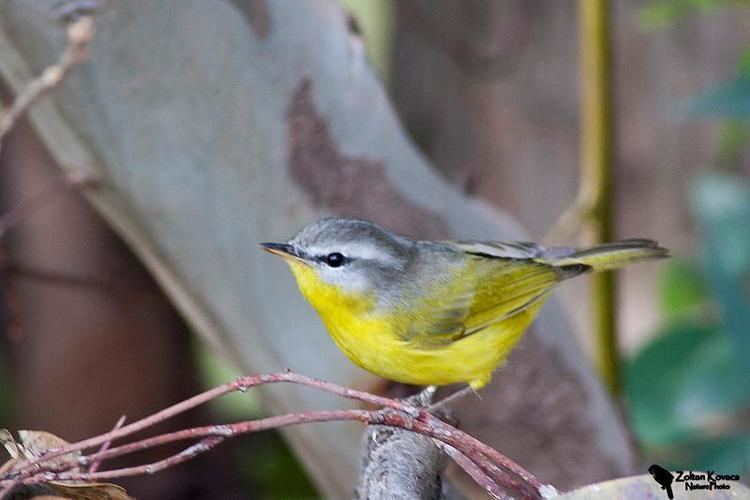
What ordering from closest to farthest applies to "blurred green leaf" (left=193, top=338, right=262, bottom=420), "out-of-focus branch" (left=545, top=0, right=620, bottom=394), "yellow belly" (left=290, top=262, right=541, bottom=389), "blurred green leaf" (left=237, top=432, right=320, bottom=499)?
1. "yellow belly" (left=290, top=262, right=541, bottom=389)
2. "out-of-focus branch" (left=545, top=0, right=620, bottom=394)
3. "blurred green leaf" (left=237, top=432, right=320, bottom=499)
4. "blurred green leaf" (left=193, top=338, right=262, bottom=420)

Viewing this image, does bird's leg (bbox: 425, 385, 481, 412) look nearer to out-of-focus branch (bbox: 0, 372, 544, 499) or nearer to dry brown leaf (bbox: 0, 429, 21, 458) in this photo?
out-of-focus branch (bbox: 0, 372, 544, 499)

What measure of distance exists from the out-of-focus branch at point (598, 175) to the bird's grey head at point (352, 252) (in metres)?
0.80

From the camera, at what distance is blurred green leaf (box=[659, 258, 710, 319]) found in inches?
165

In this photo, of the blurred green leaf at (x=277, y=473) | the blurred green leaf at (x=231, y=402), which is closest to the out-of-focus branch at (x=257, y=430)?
the blurred green leaf at (x=277, y=473)

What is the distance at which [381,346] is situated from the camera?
2152 mm

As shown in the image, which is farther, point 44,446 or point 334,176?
point 334,176

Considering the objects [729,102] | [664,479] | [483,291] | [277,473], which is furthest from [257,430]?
[277,473]

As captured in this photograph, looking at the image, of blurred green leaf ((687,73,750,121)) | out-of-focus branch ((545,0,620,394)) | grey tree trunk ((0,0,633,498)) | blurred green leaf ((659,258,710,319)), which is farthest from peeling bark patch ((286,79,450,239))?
blurred green leaf ((659,258,710,319))

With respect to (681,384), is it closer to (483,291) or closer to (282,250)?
(483,291)

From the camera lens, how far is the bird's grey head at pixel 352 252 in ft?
6.71

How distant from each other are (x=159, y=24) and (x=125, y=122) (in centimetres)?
24

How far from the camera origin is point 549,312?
9.30 feet

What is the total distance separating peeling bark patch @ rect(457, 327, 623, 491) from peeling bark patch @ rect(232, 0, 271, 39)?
1.06 metres

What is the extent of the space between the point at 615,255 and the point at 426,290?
1.59 ft
